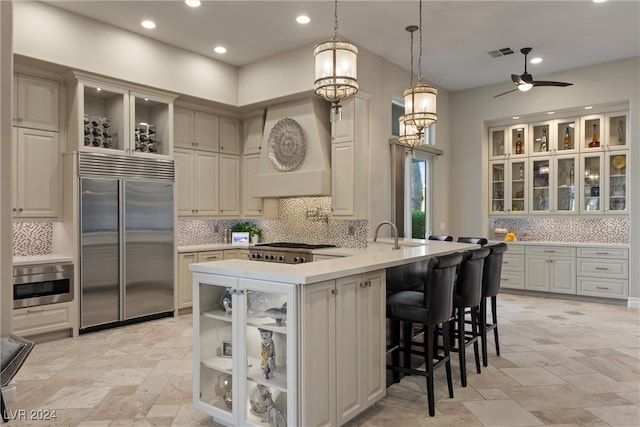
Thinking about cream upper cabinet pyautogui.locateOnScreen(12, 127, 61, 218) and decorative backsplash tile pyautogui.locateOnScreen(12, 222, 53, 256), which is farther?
decorative backsplash tile pyautogui.locateOnScreen(12, 222, 53, 256)

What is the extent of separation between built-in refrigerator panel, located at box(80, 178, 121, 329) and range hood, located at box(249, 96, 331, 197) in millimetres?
2073

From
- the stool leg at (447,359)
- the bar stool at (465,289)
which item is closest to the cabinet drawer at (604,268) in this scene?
the bar stool at (465,289)

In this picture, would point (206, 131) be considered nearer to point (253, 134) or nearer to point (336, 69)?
point (253, 134)

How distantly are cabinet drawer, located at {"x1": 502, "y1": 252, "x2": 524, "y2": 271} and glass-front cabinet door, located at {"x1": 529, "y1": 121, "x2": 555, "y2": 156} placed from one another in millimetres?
1767

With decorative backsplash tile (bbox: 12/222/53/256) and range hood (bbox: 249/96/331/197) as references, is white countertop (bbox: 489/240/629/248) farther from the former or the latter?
decorative backsplash tile (bbox: 12/222/53/256)

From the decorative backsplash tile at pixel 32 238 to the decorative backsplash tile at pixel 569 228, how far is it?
693 cm

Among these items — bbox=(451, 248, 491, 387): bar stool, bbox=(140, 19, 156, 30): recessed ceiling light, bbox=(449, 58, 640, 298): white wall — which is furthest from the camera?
bbox=(449, 58, 640, 298): white wall

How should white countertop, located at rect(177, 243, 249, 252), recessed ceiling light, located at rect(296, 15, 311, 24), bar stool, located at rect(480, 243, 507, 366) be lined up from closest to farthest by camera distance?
bar stool, located at rect(480, 243, 507, 366), recessed ceiling light, located at rect(296, 15, 311, 24), white countertop, located at rect(177, 243, 249, 252)

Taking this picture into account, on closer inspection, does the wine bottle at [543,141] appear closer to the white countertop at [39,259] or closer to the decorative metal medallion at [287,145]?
the decorative metal medallion at [287,145]

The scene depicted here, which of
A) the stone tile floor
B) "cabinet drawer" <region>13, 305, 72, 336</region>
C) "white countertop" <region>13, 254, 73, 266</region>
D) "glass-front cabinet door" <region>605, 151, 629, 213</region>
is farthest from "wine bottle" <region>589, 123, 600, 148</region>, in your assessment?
→ "cabinet drawer" <region>13, 305, 72, 336</region>

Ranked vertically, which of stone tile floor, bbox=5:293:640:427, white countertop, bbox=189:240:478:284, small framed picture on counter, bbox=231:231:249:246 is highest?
white countertop, bbox=189:240:478:284

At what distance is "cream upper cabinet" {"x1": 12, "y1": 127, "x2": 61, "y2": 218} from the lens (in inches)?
183

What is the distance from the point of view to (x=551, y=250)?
6930mm

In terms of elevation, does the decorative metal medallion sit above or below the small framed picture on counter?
above
